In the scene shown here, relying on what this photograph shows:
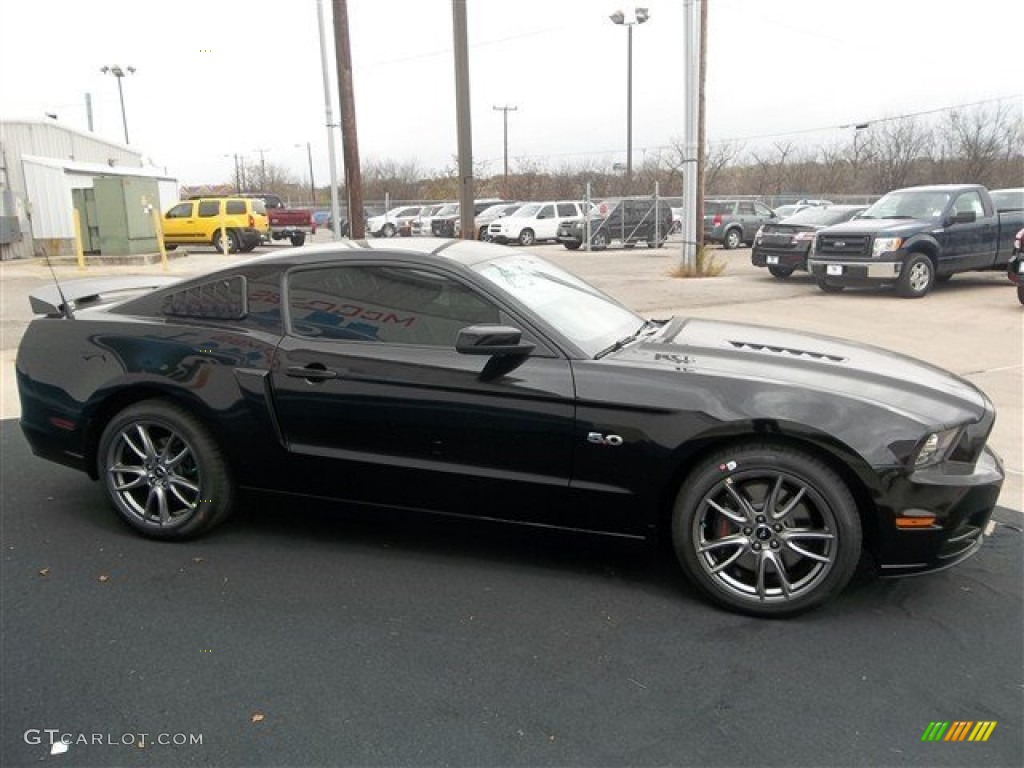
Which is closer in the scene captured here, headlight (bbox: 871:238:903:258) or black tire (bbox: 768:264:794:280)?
headlight (bbox: 871:238:903:258)

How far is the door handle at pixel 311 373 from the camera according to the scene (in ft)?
11.9

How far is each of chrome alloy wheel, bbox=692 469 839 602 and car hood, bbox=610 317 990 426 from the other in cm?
40

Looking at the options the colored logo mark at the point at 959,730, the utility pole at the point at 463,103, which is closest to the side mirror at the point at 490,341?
the colored logo mark at the point at 959,730

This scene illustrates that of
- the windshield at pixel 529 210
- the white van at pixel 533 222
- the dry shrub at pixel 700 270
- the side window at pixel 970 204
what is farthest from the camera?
the windshield at pixel 529 210

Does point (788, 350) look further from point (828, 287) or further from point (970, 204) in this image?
point (970, 204)

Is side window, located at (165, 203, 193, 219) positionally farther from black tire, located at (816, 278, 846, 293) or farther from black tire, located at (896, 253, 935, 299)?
black tire, located at (896, 253, 935, 299)

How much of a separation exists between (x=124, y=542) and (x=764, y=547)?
2995mm

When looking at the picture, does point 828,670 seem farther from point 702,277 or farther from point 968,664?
point 702,277

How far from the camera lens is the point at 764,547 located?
318 cm

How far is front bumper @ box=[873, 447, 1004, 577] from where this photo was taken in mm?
3057

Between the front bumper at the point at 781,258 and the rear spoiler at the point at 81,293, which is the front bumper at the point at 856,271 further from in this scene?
the rear spoiler at the point at 81,293

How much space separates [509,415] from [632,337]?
892 millimetres

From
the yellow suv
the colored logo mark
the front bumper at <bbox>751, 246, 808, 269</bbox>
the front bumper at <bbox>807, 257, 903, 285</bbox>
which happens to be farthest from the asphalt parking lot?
the yellow suv

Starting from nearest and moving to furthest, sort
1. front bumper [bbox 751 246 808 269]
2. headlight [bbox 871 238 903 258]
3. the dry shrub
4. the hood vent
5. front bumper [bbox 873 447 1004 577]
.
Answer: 1. front bumper [bbox 873 447 1004 577]
2. the hood vent
3. headlight [bbox 871 238 903 258]
4. front bumper [bbox 751 246 808 269]
5. the dry shrub
